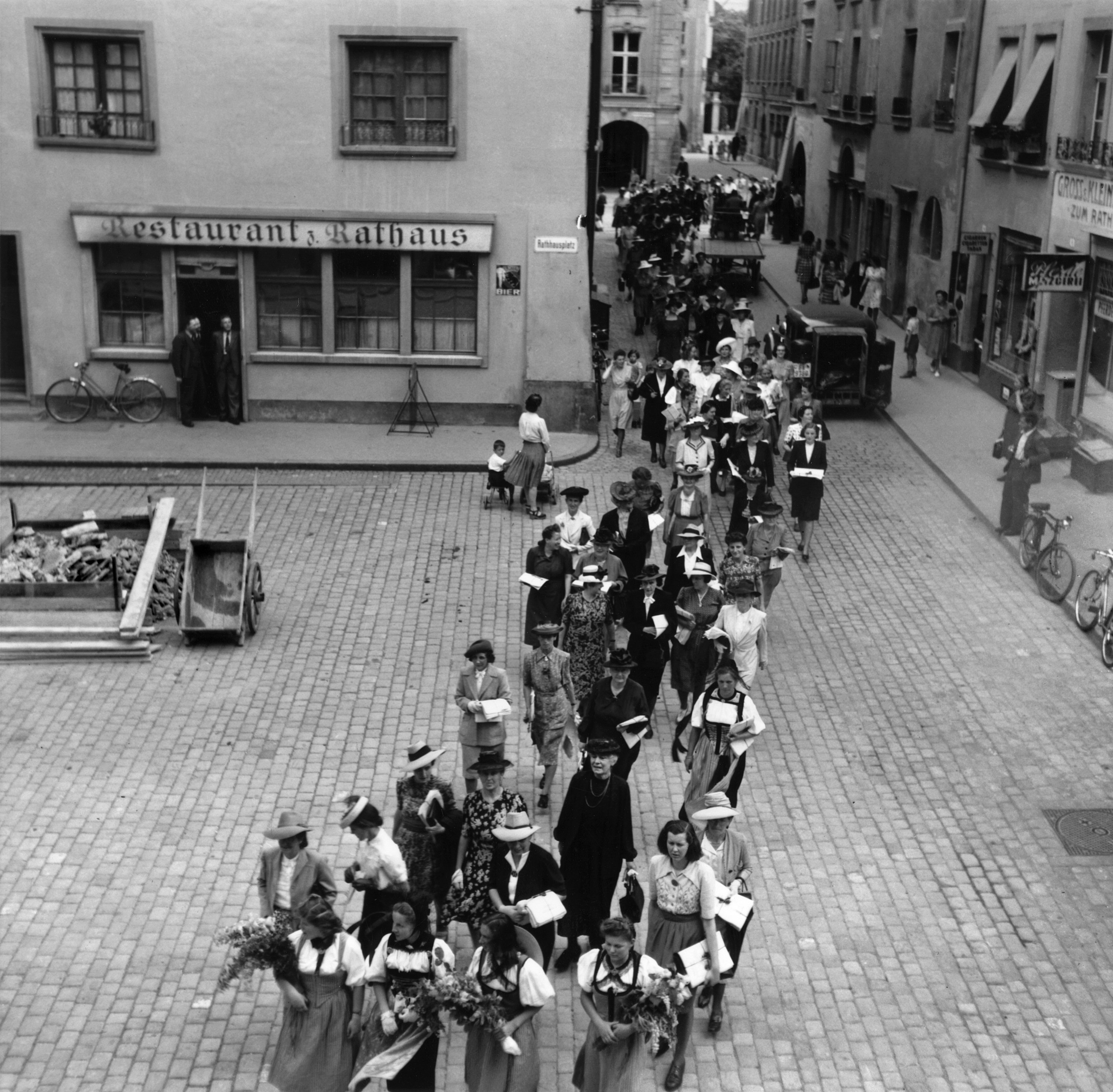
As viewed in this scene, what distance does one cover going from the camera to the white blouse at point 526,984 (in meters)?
7.90

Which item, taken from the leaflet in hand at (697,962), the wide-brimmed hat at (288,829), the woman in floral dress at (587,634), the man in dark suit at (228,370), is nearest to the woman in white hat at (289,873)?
the wide-brimmed hat at (288,829)

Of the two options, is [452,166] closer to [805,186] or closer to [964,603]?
[964,603]

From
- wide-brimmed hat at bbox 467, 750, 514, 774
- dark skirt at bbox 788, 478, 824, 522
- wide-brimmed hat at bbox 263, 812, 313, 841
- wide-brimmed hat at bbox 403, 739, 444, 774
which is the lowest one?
dark skirt at bbox 788, 478, 824, 522

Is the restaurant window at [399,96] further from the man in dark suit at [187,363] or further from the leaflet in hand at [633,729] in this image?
the leaflet in hand at [633,729]

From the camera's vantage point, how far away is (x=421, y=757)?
9.81m

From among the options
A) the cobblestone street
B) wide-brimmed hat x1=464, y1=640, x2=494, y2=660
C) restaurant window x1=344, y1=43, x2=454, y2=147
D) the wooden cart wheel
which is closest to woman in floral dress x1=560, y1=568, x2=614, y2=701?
the cobblestone street

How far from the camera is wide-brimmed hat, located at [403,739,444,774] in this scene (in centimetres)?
977

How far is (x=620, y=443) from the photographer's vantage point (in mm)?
23641

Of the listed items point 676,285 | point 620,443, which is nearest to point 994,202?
point 676,285

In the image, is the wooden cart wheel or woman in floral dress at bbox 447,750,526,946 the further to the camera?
the wooden cart wheel

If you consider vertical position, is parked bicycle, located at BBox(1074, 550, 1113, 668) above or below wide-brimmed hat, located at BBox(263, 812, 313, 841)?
below

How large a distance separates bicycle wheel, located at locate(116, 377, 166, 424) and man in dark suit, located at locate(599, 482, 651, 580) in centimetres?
1110

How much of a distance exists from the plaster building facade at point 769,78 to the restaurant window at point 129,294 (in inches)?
1307

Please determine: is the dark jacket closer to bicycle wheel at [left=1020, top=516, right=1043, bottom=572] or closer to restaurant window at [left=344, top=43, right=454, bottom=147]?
restaurant window at [left=344, top=43, right=454, bottom=147]
